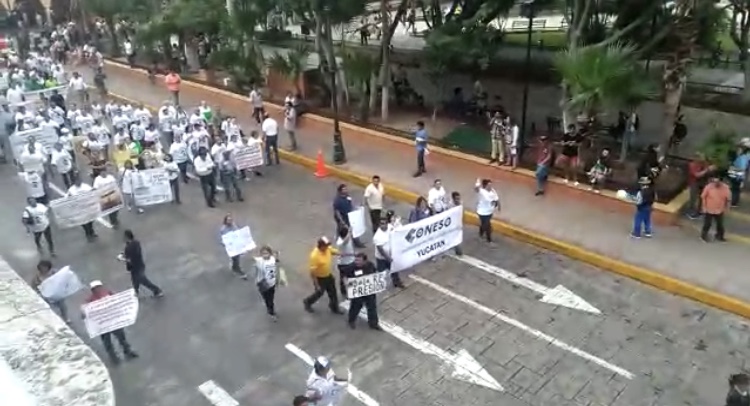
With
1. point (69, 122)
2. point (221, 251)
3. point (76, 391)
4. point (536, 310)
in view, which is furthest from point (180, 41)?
point (76, 391)

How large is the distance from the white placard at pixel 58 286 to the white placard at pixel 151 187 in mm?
5249

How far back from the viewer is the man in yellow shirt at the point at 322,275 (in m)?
10.6

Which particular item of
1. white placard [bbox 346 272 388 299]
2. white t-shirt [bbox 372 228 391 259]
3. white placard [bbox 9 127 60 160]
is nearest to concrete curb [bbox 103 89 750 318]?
white t-shirt [bbox 372 228 391 259]

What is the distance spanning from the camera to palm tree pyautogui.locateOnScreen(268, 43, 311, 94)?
2323 cm

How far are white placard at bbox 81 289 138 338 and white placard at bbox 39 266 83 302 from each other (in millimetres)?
1034

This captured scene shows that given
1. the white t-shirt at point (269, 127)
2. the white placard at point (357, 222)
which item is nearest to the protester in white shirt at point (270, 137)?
the white t-shirt at point (269, 127)

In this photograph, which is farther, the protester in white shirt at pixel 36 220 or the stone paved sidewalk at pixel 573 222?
the protester in white shirt at pixel 36 220

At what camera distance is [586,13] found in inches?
616

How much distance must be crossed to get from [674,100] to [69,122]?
16564 mm

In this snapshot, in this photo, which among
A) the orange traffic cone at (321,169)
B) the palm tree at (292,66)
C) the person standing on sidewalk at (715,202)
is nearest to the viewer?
the person standing on sidewalk at (715,202)

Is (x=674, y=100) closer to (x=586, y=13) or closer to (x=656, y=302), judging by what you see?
(x=586, y=13)

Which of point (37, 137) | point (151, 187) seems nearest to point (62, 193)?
point (37, 137)

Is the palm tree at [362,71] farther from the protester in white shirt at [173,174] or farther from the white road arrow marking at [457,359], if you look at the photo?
the white road arrow marking at [457,359]

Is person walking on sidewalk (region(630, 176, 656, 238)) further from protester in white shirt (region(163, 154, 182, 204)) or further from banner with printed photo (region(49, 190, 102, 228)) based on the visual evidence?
banner with printed photo (region(49, 190, 102, 228))
